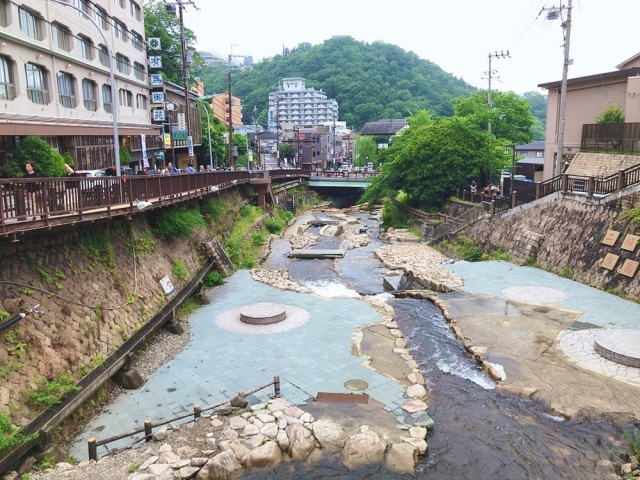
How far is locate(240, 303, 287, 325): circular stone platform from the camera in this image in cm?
1808

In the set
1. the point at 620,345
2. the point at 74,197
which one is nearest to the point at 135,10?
the point at 74,197

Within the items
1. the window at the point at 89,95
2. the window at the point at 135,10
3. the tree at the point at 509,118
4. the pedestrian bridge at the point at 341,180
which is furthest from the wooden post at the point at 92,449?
the pedestrian bridge at the point at 341,180

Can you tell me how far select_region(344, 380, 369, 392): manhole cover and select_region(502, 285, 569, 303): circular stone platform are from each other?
9.83 metres

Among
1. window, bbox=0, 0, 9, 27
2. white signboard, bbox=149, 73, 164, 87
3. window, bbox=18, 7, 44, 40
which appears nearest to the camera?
window, bbox=0, 0, 9, 27

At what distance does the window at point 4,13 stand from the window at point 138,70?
20229mm

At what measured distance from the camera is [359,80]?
433 ft

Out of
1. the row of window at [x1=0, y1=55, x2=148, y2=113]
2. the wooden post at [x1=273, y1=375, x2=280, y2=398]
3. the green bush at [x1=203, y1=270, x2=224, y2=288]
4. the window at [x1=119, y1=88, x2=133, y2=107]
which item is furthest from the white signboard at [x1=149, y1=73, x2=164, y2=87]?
the wooden post at [x1=273, y1=375, x2=280, y2=398]

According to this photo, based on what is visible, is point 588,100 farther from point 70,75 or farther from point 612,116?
point 70,75

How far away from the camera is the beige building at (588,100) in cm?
2941

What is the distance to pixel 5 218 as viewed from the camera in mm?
10383

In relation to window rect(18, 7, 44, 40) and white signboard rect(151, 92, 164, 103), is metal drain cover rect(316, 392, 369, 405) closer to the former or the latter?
window rect(18, 7, 44, 40)

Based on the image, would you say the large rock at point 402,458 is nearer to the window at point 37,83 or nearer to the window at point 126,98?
the window at point 37,83

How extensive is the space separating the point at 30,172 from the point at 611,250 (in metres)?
22.9

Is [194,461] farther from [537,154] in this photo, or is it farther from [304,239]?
[537,154]
